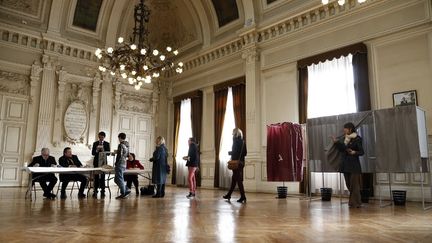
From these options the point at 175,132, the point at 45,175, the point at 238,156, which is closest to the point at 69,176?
the point at 45,175

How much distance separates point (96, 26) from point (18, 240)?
1104cm

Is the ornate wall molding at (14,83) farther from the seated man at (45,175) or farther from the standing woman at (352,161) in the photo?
the standing woman at (352,161)

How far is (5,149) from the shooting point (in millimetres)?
10156

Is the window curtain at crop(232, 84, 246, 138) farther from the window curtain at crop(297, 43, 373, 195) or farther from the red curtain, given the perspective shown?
the window curtain at crop(297, 43, 373, 195)

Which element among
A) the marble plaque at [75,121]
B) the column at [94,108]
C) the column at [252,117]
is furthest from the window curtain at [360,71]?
the marble plaque at [75,121]

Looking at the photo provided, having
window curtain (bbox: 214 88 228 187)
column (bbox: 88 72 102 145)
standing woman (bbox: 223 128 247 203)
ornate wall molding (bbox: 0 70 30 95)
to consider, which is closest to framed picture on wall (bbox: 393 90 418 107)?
standing woman (bbox: 223 128 247 203)

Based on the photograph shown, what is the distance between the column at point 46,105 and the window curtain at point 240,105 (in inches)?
239

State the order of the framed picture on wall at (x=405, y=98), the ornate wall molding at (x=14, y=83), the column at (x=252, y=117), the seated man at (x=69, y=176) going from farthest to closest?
the ornate wall molding at (x=14, y=83), the column at (x=252, y=117), the seated man at (x=69, y=176), the framed picture on wall at (x=405, y=98)

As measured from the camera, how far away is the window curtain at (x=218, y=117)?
10970mm

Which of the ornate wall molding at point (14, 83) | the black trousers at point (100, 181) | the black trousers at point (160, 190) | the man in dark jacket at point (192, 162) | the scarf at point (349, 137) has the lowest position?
the black trousers at point (160, 190)

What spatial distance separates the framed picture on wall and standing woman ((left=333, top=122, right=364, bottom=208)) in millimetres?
2128

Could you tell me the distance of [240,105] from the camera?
1055 cm

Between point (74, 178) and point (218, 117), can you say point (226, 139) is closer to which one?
point (218, 117)

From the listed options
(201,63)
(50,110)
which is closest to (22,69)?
(50,110)
